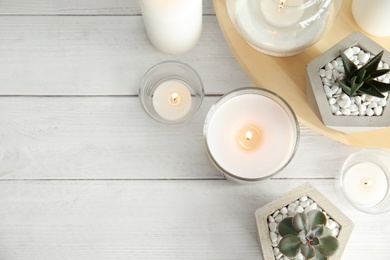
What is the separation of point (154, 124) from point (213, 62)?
13 centimetres

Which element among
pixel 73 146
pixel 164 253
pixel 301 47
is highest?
pixel 301 47

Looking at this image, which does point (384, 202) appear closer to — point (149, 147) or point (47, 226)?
point (149, 147)

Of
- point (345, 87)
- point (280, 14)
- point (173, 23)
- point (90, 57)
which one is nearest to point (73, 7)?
point (90, 57)

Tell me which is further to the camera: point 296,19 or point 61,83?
point 61,83

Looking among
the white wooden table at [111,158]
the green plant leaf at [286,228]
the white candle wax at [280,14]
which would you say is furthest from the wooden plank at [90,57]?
the green plant leaf at [286,228]

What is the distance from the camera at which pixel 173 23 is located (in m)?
0.63

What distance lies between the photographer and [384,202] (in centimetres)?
67

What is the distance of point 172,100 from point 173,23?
0.40ft

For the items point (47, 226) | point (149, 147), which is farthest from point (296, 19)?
point (47, 226)

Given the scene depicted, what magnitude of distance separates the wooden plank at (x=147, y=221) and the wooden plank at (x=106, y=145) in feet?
0.06

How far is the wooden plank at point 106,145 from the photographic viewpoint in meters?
0.69

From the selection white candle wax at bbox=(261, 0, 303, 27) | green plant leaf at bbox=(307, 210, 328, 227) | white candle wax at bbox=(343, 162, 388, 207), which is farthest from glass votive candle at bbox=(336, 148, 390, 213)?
white candle wax at bbox=(261, 0, 303, 27)

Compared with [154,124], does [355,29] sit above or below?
above

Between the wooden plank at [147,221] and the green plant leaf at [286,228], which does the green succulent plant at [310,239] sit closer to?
the green plant leaf at [286,228]
